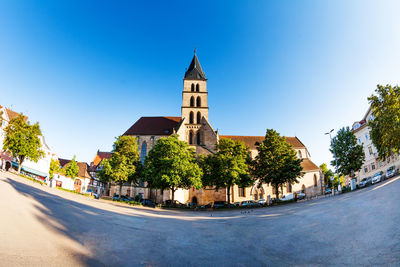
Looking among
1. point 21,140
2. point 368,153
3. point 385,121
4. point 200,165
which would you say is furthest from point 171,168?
point 368,153

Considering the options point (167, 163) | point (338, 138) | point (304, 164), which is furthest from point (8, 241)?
point (304, 164)

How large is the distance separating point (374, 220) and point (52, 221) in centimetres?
1544

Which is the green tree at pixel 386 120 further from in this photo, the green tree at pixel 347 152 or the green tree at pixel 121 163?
the green tree at pixel 121 163

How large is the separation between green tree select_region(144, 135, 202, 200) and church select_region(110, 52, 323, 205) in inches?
269

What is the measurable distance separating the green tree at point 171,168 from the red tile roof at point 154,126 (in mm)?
13905

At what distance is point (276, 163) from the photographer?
114 ft

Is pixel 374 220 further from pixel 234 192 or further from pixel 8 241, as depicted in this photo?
pixel 234 192

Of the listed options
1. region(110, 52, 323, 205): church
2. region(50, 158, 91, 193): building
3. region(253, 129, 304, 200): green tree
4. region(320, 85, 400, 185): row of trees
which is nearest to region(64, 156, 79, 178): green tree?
region(50, 158, 91, 193): building

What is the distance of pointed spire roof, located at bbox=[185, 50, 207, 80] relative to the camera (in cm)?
5053

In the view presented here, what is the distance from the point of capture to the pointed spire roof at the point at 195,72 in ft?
166

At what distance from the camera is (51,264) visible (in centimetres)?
557

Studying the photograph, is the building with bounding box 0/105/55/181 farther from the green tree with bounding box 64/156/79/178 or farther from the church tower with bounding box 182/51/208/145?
the church tower with bounding box 182/51/208/145

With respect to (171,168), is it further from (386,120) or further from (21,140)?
(386,120)

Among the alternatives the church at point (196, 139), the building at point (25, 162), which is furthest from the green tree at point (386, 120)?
the building at point (25, 162)
